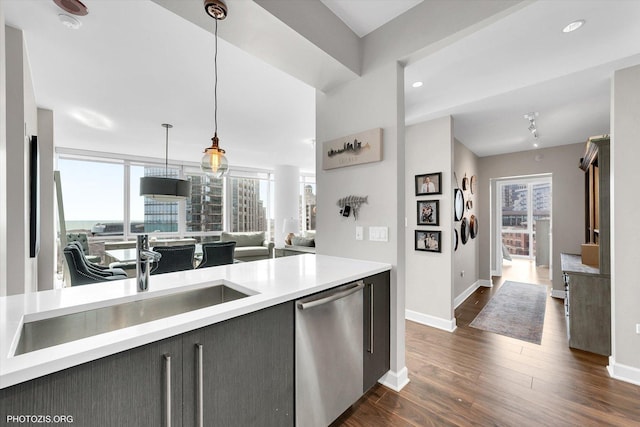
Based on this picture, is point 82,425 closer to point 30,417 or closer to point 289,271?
point 30,417

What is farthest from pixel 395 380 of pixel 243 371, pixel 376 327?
pixel 243 371

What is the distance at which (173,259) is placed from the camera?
3221 mm

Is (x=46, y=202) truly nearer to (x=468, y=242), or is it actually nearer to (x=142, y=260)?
(x=142, y=260)

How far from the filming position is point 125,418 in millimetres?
783

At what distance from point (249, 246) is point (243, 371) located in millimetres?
5821

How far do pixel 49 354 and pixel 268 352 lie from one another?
0.71m

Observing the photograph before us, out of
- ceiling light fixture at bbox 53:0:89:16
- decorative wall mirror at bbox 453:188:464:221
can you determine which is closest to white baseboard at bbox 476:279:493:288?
decorative wall mirror at bbox 453:188:464:221

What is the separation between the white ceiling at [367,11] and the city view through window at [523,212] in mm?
5837

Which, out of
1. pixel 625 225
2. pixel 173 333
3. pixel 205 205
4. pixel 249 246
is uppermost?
pixel 205 205

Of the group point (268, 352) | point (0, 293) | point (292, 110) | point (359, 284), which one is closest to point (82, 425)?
point (268, 352)

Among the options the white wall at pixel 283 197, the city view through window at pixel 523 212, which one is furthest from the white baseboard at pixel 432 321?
the city view through window at pixel 523 212

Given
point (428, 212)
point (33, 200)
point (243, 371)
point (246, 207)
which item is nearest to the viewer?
point (243, 371)

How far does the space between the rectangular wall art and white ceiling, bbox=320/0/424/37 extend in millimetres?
804

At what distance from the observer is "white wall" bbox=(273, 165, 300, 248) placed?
7.24m
